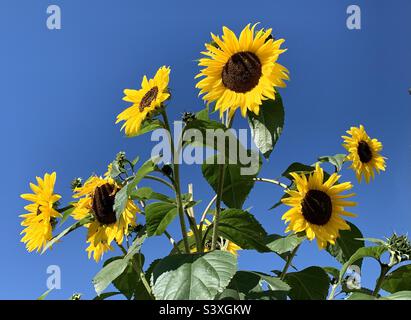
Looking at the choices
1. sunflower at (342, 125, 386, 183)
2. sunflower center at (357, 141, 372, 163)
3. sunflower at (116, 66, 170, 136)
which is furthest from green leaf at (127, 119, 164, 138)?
sunflower center at (357, 141, 372, 163)

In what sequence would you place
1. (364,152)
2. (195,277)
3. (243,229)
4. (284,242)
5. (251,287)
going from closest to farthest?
(195,277)
(251,287)
(243,229)
(284,242)
(364,152)

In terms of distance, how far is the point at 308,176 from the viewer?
2.12 metres

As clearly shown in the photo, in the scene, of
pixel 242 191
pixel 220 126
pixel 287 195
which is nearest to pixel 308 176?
pixel 287 195

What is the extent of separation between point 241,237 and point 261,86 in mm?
585

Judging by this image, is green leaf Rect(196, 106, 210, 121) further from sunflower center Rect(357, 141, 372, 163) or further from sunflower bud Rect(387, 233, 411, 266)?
sunflower center Rect(357, 141, 372, 163)

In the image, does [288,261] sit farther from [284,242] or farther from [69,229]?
[69,229]

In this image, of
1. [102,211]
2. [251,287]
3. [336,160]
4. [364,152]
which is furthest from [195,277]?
[364,152]

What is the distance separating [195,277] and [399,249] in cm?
73

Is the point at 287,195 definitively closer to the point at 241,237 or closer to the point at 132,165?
the point at 241,237

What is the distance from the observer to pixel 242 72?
1.94 m

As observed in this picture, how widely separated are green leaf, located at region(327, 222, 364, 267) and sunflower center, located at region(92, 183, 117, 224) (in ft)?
3.16

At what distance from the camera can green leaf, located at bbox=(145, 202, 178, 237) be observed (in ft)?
5.56

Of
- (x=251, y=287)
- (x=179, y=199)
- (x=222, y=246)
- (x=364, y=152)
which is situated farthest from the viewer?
(x=364, y=152)
